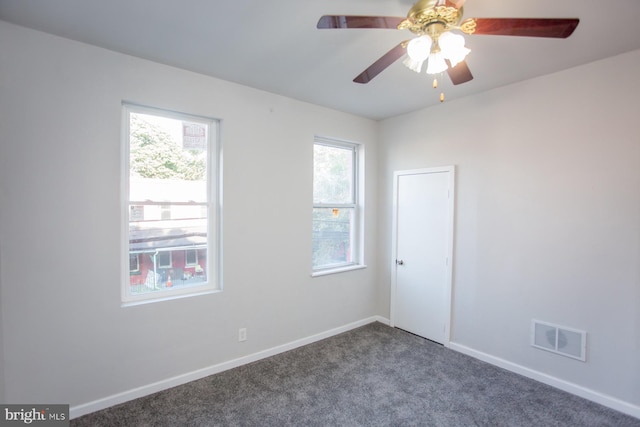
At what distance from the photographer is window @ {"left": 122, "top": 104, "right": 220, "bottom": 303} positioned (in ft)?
8.08

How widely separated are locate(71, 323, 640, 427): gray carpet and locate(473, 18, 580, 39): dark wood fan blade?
244 centimetres

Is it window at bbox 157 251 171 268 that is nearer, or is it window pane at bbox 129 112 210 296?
window pane at bbox 129 112 210 296

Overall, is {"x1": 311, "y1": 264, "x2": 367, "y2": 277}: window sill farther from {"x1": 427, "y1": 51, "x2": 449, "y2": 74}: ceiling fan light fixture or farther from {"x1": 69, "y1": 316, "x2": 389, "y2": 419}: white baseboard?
{"x1": 427, "y1": 51, "x2": 449, "y2": 74}: ceiling fan light fixture

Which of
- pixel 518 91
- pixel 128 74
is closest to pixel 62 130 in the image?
pixel 128 74

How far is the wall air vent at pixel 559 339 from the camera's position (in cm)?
246

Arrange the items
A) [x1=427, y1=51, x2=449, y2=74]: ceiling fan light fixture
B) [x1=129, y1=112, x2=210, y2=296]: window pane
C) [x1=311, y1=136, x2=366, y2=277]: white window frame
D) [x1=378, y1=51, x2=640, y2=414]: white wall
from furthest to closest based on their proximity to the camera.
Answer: [x1=311, y1=136, x2=366, y2=277]: white window frame → [x1=129, y1=112, x2=210, y2=296]: window pane → [x1=378, y1=51, x2=640, y2=414]: white wall → [x1=427, y1=51, x2=449, y2=74]: ceiling fan light fixture

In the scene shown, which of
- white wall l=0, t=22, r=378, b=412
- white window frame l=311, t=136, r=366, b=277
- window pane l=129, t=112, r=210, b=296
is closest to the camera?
white wall l=0, t=22, r=378, b=412

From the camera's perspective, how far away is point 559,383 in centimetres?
254

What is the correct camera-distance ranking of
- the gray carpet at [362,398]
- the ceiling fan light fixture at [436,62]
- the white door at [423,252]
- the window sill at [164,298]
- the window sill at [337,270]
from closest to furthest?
the ceiling fan light fixture at [436,62], the gray carpet at [362,398], the window sill at [164,298], the white door at [423,252], the window sill at [337,270]

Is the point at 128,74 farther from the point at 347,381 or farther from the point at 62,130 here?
the point at 347,381

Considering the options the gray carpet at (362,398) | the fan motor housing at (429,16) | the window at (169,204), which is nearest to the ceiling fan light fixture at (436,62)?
the fan motor housing at (429,16)

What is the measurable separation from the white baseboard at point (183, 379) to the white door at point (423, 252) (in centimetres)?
91

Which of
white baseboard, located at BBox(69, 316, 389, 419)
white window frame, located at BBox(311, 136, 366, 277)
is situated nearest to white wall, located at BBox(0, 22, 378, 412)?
white baseboard, located at BBox(69, 316, 389, 419)

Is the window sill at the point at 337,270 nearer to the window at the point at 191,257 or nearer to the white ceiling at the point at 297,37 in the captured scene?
the window at the point at 191,257
